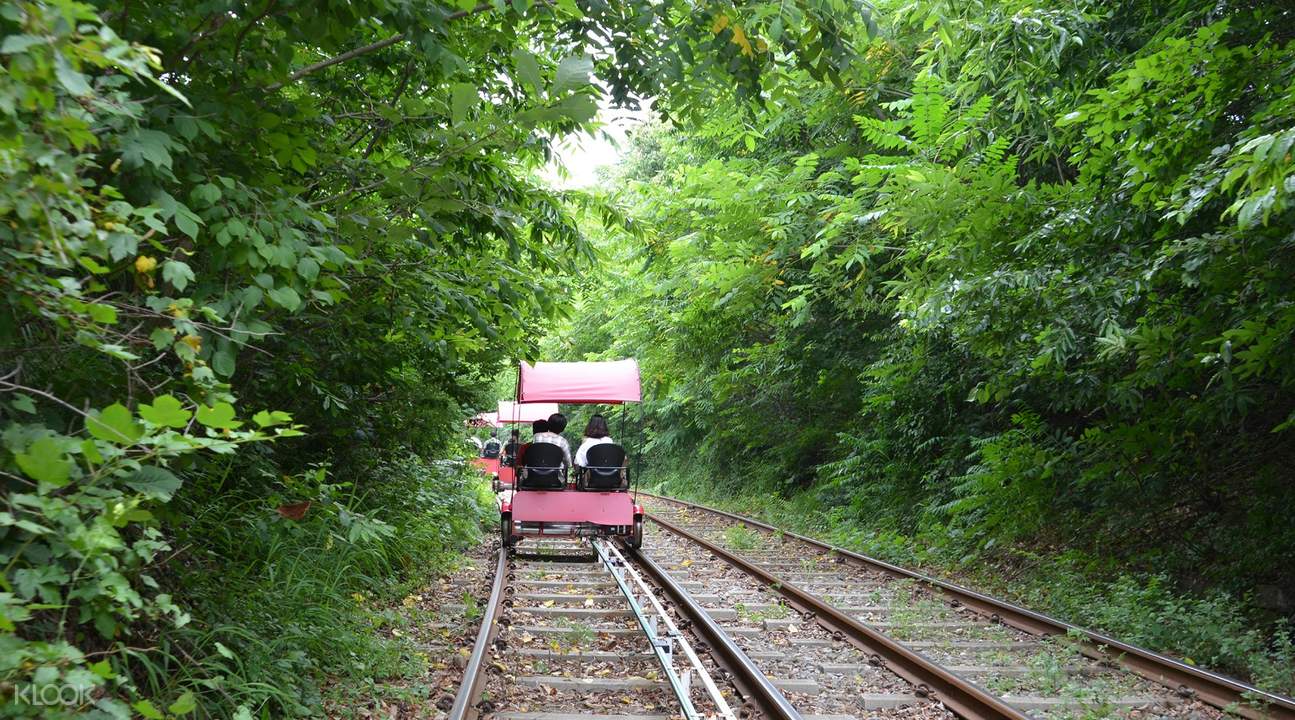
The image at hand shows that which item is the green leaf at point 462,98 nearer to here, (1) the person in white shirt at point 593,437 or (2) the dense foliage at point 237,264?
(2) the dense foliage at point 237,264

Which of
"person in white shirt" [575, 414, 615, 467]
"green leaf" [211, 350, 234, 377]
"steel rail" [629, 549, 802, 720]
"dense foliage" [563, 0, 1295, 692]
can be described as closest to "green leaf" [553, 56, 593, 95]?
"green leaf" [211, 350, 234, 377]

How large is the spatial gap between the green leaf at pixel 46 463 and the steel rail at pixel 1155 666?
20.5 feet

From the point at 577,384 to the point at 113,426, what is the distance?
10.3 meters

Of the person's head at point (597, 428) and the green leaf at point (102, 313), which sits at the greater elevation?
→ the green leaf at point (102, 313)

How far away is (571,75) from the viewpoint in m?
3.27

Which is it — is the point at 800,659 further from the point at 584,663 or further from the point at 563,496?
the point at 563,496

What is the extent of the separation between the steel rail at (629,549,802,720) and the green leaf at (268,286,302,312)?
144 inches

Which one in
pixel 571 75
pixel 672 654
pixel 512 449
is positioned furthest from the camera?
pixel 512 449

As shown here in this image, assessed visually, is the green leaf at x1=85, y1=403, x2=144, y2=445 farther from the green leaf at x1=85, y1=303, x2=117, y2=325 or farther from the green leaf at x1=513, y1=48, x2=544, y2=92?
the green leaf at x1=513, y1=48, x2=544, y2=92

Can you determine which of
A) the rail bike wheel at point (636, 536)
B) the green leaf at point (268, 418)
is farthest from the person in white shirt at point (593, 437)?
the green leaf at point (268, 418)

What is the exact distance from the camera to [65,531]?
2525 mm

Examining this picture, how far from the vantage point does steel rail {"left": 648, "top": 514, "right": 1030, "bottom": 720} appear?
5.30m

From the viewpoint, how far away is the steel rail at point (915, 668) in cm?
530

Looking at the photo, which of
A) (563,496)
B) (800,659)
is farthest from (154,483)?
(563,496)
